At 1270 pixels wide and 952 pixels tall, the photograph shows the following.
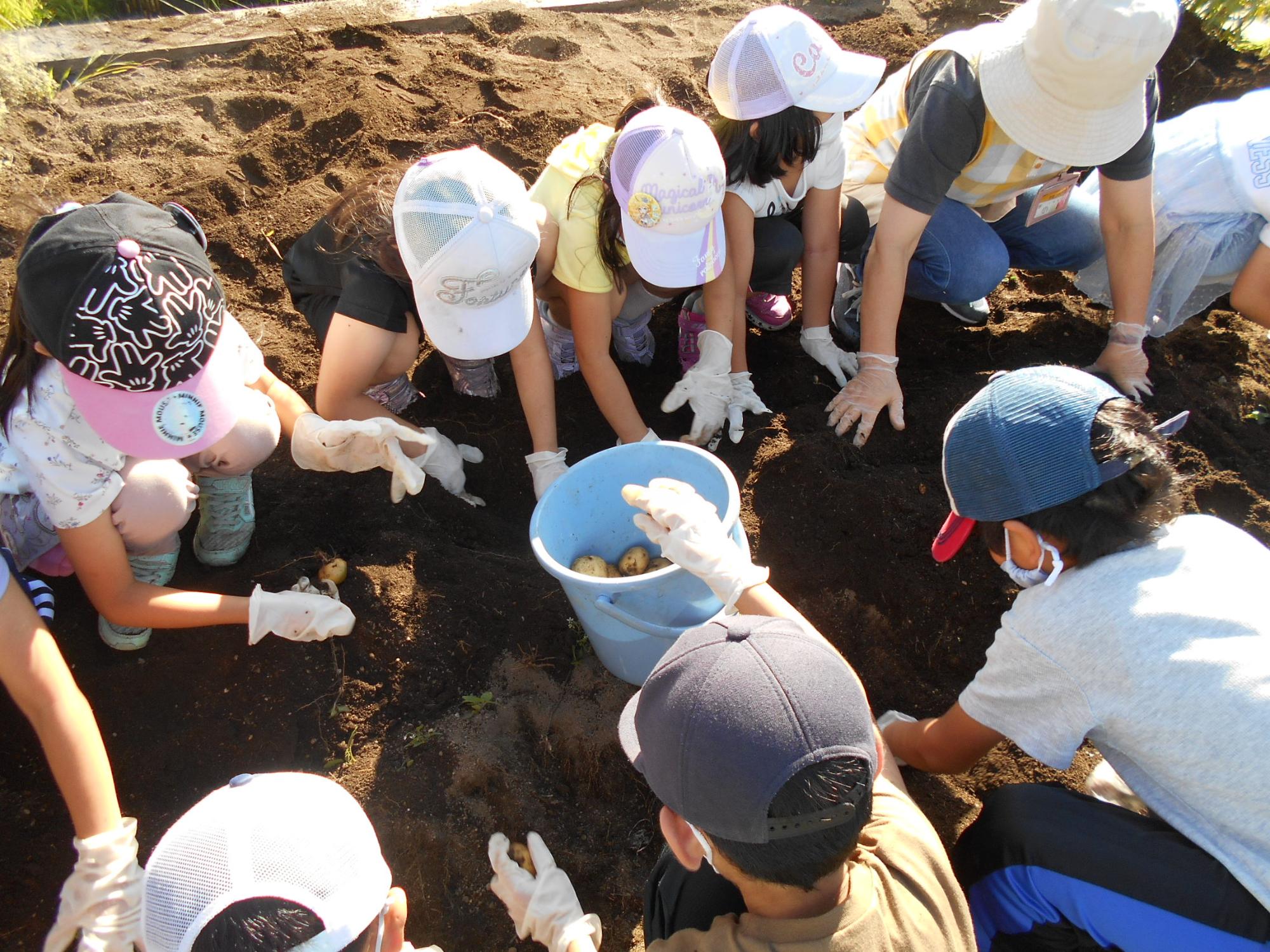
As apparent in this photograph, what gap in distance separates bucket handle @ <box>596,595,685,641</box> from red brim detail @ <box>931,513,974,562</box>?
558 mm

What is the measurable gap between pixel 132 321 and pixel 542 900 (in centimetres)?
134

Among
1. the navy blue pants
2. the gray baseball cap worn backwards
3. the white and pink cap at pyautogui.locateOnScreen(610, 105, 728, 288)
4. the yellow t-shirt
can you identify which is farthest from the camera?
the yellow t-shirt

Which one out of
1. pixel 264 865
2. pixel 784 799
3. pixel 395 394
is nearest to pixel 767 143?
pixel 395 394

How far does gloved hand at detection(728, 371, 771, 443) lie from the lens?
2.51m

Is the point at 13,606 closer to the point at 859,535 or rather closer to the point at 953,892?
the point at 953,892

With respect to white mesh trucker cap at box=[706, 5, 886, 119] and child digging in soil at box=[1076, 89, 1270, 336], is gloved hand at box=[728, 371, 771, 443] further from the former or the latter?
child digging in soil at box=[1076, 89, 1270, 336]

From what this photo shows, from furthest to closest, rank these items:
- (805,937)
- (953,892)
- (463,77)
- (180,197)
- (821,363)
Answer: (463,77), (180,197), (821,363), (953,892), (805,937)

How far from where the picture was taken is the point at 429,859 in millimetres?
1847

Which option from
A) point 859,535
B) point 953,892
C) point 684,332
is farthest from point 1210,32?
point 953,892

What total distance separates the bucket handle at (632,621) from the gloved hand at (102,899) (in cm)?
109

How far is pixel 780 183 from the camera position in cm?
256

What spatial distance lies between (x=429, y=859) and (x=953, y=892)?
44.8 inches

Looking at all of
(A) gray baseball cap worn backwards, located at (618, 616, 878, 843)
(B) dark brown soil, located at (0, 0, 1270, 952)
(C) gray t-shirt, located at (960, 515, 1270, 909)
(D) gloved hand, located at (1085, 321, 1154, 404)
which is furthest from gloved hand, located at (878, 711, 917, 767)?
(D) gloved hand, located at (1085, 321, 1154, 404)

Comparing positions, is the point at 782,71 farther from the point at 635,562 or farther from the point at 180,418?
the point at 180,418
